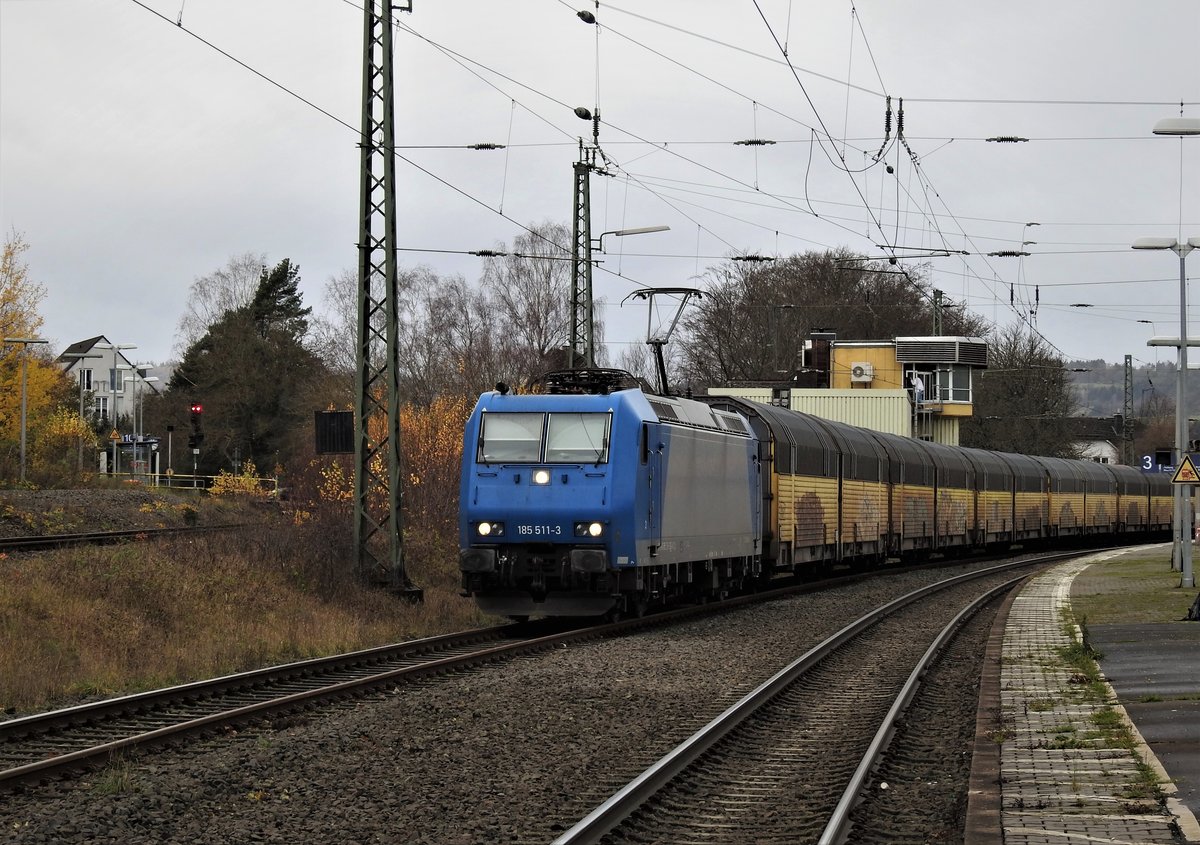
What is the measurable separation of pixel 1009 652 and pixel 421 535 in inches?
543

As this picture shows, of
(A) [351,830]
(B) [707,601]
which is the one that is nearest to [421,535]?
(B) [707,601]

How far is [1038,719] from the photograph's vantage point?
37.3ft

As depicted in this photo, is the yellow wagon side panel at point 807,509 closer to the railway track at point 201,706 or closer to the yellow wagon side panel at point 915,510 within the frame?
the yellow wagon side panel at point 915,510

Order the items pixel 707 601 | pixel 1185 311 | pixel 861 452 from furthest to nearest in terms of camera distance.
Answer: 1. pixel 861 452
2. pixel 1185 311
3. pixel 707 601

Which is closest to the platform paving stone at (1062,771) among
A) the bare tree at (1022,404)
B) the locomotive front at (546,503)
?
the locomotive front at (546,503)

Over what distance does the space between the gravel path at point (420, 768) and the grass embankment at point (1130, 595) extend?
829 centimetres

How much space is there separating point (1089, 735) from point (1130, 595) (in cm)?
1566

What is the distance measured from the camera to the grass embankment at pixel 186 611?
14047 mm

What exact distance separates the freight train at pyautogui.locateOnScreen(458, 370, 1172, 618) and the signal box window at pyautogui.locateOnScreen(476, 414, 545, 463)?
13 millimetres

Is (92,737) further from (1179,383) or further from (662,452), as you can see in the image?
(1179,383)

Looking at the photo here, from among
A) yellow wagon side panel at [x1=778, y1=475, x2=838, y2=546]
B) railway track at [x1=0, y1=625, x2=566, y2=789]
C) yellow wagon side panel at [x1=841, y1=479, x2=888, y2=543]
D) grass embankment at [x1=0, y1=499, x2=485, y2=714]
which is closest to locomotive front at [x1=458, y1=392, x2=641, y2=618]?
grass embankment at [x1=0, y1=499, x2=485, y2=714]

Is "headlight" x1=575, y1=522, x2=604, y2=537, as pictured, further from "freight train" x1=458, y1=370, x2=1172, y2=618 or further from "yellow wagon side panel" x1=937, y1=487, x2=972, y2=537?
"yellow wagon side panel" x1=937, y1=487, x2=972, y2=537

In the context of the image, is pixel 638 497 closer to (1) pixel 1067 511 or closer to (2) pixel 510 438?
(2) pixel 510 438

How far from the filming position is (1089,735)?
1048 cm
